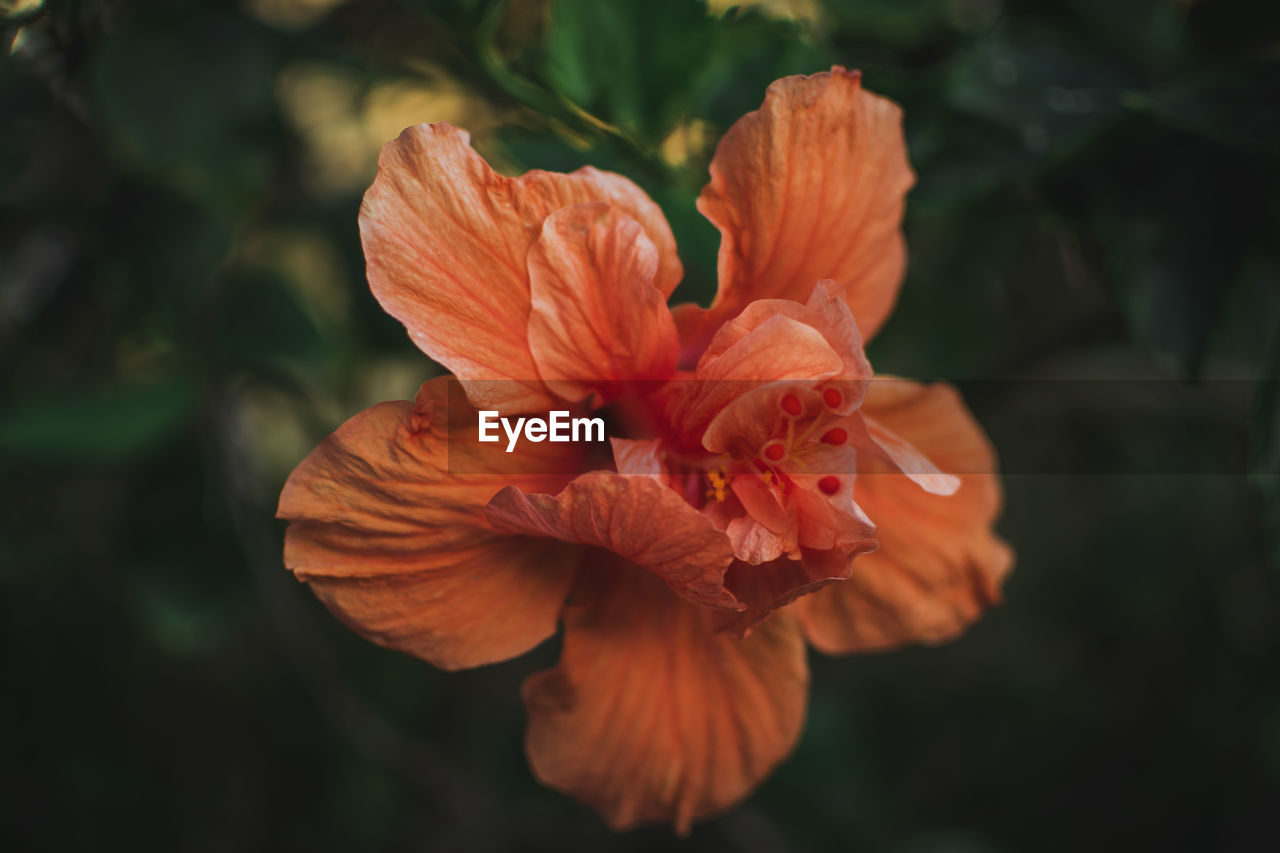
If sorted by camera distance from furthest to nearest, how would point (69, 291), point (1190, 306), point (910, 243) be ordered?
point (910, 243) < point (69, 291) < point (1190, 306)

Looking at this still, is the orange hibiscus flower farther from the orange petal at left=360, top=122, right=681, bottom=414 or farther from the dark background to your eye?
the dark background

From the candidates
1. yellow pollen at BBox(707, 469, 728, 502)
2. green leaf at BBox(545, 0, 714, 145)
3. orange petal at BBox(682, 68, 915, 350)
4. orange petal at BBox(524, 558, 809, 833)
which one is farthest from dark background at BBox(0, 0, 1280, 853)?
orange petal at BBox(524, 558, 809, 833)

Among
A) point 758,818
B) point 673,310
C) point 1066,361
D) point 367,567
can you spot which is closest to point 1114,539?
point 1066,361

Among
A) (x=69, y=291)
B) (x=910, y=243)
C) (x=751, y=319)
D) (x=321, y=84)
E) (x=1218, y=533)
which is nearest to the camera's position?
(x=751, y=319)

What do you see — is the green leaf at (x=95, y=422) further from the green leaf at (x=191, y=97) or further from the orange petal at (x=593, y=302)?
the orange petal at (x=593, y=302)

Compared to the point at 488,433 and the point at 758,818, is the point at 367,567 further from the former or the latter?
the point at 758,818
